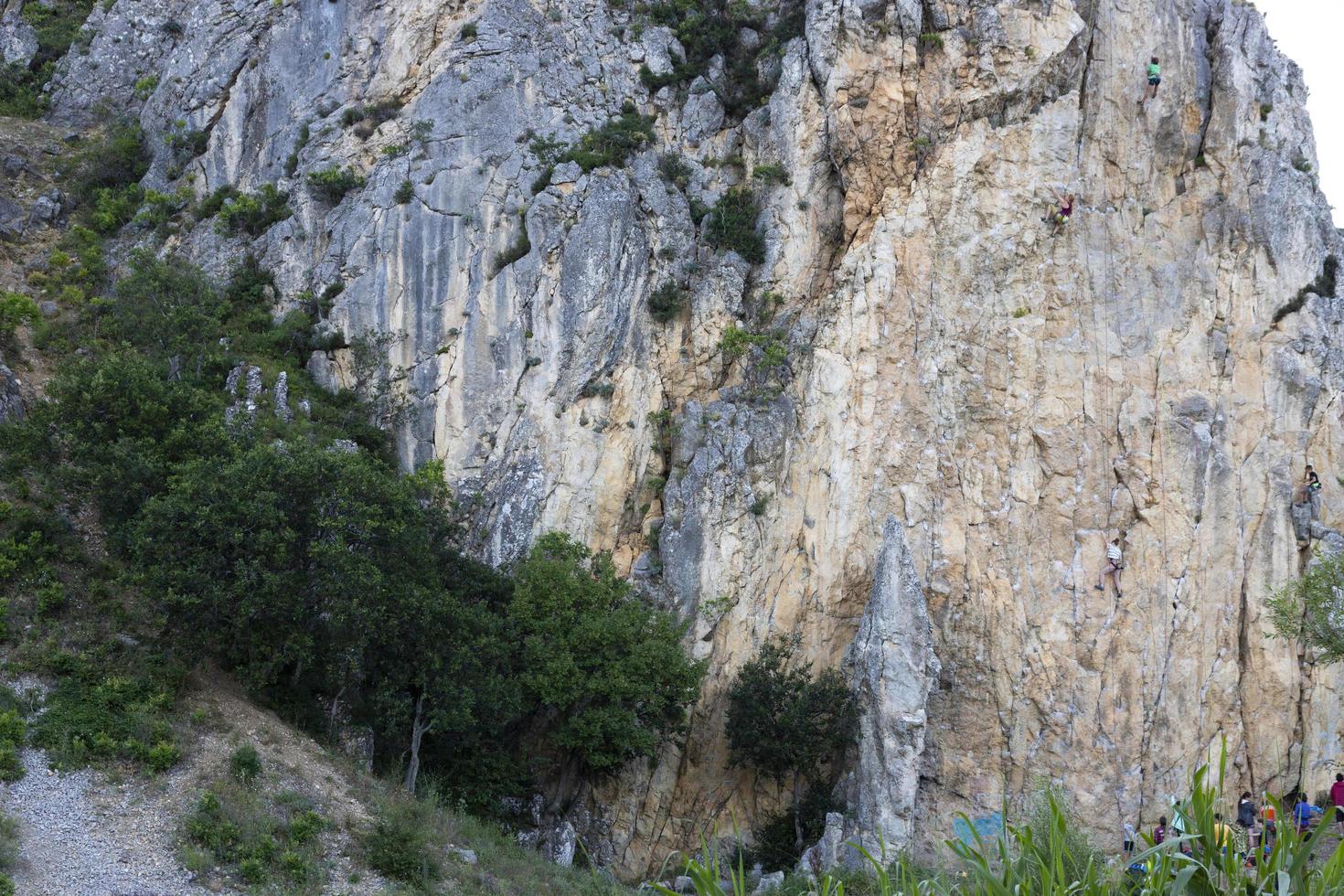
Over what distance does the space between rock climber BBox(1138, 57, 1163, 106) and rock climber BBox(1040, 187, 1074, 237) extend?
427 centimetres

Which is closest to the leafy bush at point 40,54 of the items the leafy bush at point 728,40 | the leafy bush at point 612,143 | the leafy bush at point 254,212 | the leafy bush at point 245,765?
the leafy bush at point 254,212

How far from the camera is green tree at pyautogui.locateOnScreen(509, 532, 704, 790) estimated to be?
85.9ft

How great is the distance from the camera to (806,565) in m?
30.3

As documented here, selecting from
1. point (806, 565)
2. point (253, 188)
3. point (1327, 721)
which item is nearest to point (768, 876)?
point (806, 565)

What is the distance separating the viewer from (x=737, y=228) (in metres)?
33.9

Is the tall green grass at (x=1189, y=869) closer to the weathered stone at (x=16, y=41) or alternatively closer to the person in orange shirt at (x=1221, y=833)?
the person in orange shirt at (x=1221, y=833)

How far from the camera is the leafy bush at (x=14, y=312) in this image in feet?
93.2

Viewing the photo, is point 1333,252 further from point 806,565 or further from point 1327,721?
point 806,565

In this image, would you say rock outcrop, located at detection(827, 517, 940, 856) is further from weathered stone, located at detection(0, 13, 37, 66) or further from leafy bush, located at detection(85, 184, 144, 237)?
weathered stone, located at detection(0, 13, 37, 66)

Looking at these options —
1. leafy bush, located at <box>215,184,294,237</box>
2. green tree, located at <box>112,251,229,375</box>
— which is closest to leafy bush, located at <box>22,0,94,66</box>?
leafy bush, located at <box>215,184,294,237</box>

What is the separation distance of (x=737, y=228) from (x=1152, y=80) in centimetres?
1413

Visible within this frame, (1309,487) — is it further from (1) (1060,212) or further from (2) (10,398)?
(2) (10,398)

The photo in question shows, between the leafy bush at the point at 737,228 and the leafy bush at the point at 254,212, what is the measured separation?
1483 cm

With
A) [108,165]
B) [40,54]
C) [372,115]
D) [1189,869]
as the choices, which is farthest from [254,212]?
[1189,869]
